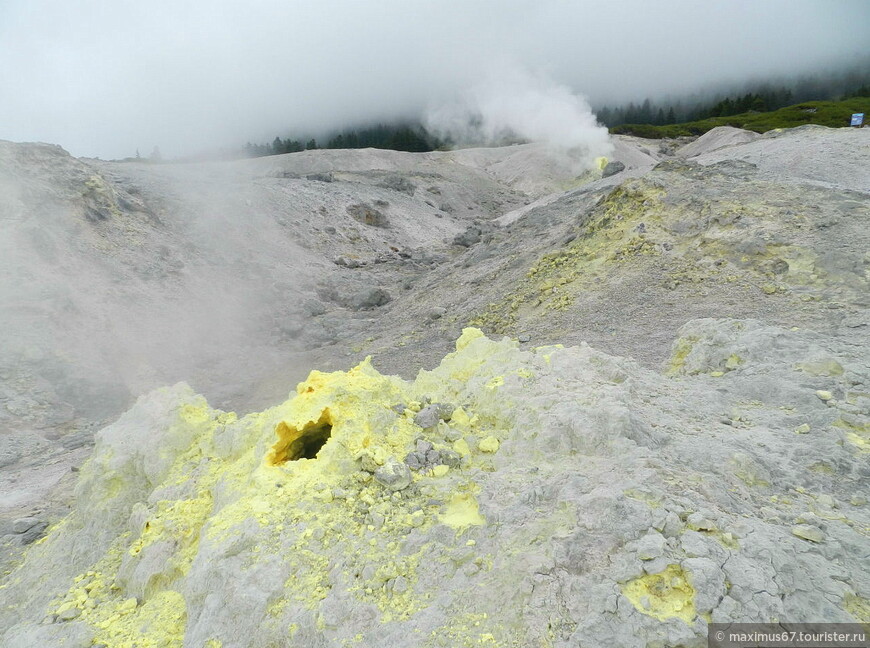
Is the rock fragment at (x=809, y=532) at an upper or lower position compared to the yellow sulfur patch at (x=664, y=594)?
lower

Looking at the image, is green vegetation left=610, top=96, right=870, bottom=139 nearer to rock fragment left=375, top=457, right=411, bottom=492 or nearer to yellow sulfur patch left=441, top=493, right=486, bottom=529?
yellow sulfur patch left=441, top=493, right=486, bottom=529

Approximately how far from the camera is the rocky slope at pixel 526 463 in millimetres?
3354

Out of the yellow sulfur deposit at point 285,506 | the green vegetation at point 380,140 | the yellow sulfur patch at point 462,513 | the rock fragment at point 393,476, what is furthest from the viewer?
the green vegetation at point 380,140

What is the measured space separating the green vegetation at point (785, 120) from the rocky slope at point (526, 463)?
6452cm

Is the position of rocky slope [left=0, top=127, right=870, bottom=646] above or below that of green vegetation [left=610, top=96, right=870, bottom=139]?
below

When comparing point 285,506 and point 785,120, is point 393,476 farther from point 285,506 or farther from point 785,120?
point 785,120

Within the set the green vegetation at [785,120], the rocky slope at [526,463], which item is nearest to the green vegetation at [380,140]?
the green vegetation at [785,120]

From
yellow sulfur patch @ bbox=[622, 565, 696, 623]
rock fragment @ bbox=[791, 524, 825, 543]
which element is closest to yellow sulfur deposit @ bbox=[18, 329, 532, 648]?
yellow sulfur patch @ bbox=[622, 565, 696, 623]

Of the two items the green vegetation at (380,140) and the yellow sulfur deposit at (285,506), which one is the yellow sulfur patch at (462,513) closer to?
the yellow sulfur deposit at (285,506)

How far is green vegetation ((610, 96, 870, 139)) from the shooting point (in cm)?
6391

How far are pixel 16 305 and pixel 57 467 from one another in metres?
7.98

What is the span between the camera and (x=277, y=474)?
4676 millimetres

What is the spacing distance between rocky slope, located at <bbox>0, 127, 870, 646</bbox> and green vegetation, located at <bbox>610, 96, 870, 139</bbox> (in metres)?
64.5

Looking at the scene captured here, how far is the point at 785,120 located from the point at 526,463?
8399 centimetres
